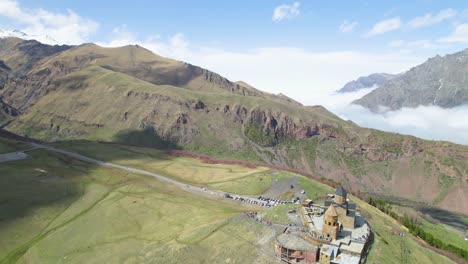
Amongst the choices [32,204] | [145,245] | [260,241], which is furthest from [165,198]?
[260,241]

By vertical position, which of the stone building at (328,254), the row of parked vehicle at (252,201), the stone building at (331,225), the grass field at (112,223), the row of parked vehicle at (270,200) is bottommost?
the grass field at (112,223)

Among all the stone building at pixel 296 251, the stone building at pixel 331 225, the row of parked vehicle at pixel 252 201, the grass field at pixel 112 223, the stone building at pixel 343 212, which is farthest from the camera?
the row of parked vehicle at pixel 252 201

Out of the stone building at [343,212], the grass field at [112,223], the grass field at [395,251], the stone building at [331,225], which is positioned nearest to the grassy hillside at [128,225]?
the grass field at [395,251]

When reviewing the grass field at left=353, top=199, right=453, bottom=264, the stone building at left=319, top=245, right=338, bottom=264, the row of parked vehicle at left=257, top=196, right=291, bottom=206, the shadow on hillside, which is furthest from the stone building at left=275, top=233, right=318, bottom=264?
the shadow on hillside

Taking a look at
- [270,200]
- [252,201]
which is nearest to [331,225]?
[252,201]

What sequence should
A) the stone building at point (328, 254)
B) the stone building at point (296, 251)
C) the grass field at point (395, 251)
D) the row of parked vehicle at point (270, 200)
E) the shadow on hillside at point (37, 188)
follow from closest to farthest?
1. the stone building at point (328, 254)
2. the stone building at point (296, 251)
3. the grass field at point (395, 251)
4. the shadow on hillside at point (37, 188)
5. the row of parked vehicle at point (270, 200)

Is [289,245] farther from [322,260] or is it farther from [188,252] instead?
[188,252]

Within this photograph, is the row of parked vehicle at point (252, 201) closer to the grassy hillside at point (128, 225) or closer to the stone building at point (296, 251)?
the grassy hillside at point (128, 225)
